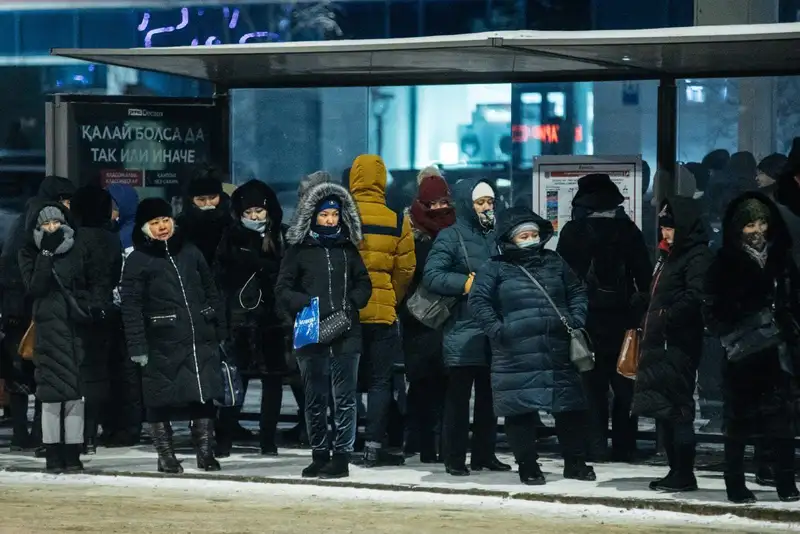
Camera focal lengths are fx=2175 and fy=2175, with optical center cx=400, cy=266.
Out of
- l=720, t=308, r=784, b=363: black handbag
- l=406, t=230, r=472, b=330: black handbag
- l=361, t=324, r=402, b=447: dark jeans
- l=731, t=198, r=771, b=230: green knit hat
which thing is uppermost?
l=731, t=198, r=771, b=230: green knit hat

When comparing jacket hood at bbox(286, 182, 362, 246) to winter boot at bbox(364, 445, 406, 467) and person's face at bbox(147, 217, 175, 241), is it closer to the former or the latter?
person's face at bbox(147, 217, 175, 241)

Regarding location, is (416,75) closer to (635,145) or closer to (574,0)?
(635,145)

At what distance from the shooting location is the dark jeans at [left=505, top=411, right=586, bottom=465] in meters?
12.7

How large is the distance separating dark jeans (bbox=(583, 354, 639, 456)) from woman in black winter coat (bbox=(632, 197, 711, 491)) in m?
1.36

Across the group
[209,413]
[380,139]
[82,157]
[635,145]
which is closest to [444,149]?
[380,139]

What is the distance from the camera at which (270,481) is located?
42.9 ft

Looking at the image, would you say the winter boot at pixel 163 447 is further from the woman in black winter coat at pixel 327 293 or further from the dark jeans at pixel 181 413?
the woman in black winter coat at pixel 327 293

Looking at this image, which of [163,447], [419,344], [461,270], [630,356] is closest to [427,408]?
[419,344]

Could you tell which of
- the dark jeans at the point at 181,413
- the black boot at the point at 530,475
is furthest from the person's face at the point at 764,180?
the dark jeans at the point at 181,413

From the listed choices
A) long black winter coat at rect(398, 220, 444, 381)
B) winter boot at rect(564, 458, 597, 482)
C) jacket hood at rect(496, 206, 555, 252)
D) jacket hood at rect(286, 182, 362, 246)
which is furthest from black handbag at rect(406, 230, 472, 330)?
winter boot at rect(564, 458, 597, 482)

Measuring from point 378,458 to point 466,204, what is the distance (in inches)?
68.3

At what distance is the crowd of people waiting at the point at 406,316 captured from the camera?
39.8 feet

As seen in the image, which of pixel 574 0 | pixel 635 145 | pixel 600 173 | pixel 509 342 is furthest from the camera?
pixel 574 0

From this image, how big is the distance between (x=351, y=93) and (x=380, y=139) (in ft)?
2.45
